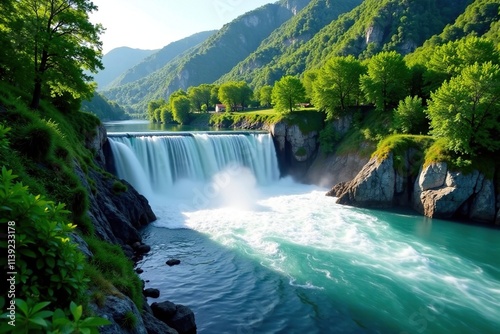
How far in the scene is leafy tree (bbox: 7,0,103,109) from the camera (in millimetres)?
21203

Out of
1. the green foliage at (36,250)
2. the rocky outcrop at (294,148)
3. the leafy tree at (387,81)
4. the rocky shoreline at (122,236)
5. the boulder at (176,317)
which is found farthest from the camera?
the rocky outcrop at (294,148)

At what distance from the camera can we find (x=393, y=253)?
2509cm

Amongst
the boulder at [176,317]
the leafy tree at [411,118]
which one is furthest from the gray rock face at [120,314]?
the leafy tree at [411,118]

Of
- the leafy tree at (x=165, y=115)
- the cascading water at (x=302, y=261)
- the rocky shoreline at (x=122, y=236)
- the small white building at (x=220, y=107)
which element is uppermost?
the small white building at (x=220, y=107)

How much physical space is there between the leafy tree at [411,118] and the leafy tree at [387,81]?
6.33 metres

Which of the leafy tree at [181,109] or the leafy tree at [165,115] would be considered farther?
the leafy tree at [165,115]

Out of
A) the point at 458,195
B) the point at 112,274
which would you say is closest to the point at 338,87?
the point at 458,195

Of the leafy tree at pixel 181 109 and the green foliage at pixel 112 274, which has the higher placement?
the leafy tree at pixel 181 109

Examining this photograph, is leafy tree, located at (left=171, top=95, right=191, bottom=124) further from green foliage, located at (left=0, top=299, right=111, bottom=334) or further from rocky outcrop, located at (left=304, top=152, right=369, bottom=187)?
green foliage, located at (left=0, top=299, right=111, bottom=334)

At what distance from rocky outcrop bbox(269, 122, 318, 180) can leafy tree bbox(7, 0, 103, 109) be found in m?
34.8

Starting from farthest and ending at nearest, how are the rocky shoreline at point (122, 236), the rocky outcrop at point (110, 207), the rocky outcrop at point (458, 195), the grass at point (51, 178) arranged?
the rocky outcrop at point (458, 195)
the rocky outcrop at point (110, 207)
the grass at point (51, 178)
the rocky shoreline at point (122, 236)

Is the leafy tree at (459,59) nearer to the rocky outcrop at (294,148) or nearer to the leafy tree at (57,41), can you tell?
the rocky outcrop at (294,148)

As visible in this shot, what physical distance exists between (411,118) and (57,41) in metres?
40.6

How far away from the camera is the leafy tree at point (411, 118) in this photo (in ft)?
135
